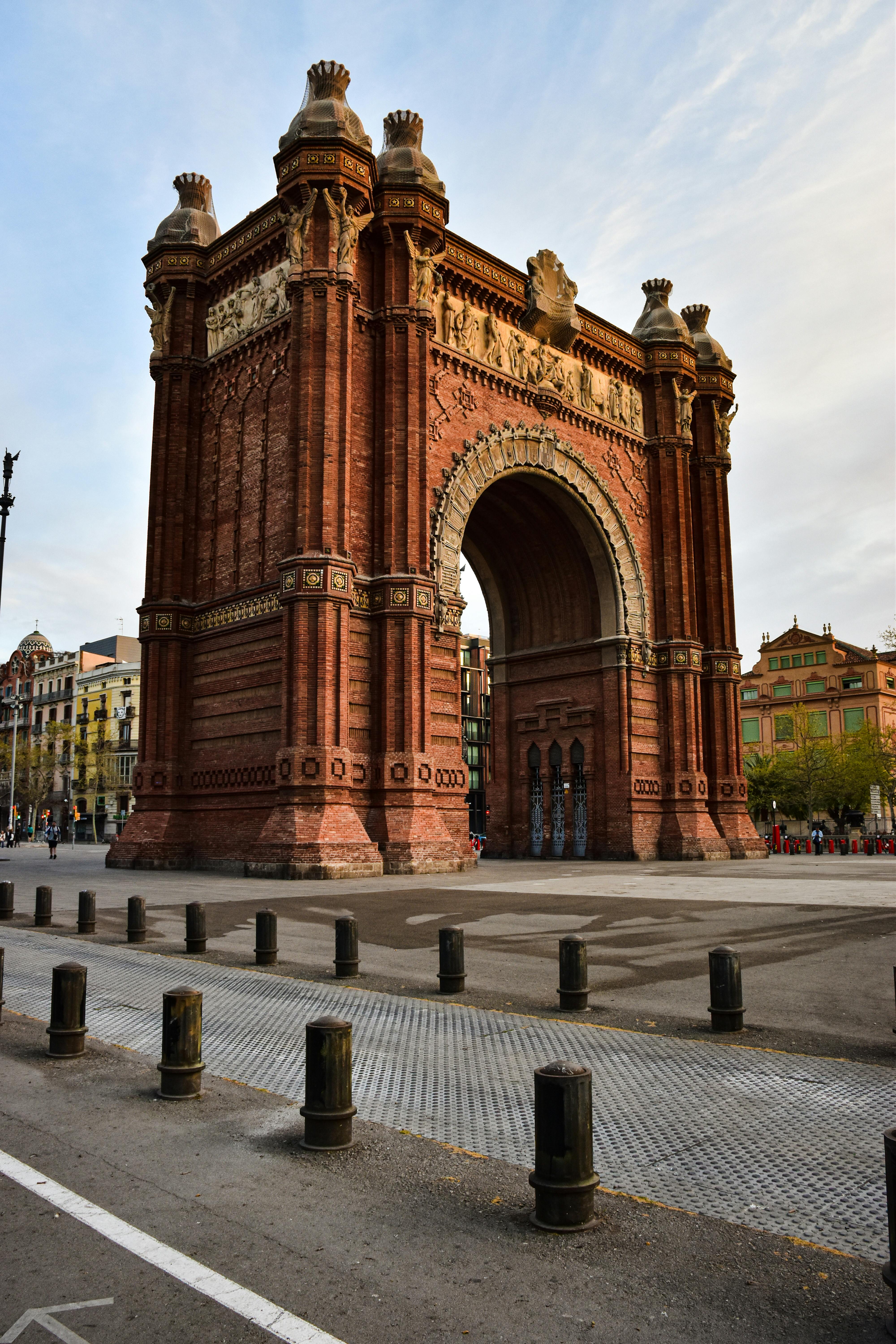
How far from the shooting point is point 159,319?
3173 cm

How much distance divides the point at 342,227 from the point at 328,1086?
2578 cm

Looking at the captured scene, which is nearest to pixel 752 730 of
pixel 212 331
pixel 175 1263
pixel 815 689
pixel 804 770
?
pixel 815 689

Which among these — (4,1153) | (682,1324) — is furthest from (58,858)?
(682,1324)

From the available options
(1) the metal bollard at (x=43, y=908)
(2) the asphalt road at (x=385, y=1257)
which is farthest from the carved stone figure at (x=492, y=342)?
(2) the asphalt road at (x=385, y=1257)

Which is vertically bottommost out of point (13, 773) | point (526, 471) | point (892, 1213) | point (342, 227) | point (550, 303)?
point (892, 1213)

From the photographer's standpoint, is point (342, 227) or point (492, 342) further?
point (492, 342)

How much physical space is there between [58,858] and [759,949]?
1325 inches

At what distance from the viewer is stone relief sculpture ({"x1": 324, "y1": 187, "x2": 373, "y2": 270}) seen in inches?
1035

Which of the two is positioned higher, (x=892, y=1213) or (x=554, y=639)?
(x=554, y=639)

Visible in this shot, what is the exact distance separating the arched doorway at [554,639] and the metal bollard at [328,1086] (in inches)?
1133

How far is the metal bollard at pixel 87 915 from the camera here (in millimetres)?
12914

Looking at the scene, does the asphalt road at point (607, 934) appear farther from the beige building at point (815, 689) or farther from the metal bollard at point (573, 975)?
the beige building at point (815, 689)

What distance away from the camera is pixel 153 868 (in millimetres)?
27391

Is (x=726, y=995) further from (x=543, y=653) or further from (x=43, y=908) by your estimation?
(x=543, y=653)
